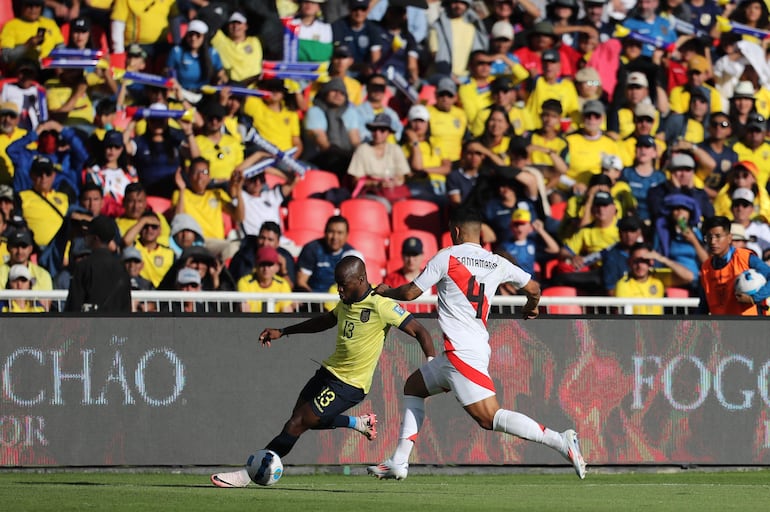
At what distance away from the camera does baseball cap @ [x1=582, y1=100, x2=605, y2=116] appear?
60.0 feet

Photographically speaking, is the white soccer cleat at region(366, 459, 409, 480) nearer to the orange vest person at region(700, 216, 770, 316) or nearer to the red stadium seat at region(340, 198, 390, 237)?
the orange vest person at region(700, 216, 770, 316)

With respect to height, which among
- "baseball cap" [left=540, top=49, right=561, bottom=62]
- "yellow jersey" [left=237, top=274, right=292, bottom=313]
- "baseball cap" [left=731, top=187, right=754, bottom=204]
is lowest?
"yellow jersey" [left=237, top=274, right=292, bottom=313]

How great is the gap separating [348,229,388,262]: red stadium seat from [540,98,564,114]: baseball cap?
297 centimetres

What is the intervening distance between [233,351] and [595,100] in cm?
748

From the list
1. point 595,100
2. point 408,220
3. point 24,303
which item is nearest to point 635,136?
point 595,100

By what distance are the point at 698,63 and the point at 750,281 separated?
287 inches

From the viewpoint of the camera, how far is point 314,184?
1750 centimetres

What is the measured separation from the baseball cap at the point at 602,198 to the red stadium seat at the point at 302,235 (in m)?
3.23

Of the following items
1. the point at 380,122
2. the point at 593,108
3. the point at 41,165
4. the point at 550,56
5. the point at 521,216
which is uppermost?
the point at 550,56

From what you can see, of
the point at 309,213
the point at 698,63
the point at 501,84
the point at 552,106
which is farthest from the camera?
the point at 698,63

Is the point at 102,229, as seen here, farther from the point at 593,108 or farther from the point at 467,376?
the point at 593,108

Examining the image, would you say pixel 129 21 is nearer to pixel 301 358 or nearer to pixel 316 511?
pixel 301 358

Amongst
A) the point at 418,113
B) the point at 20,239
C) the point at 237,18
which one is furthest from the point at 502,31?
the point at 20,239

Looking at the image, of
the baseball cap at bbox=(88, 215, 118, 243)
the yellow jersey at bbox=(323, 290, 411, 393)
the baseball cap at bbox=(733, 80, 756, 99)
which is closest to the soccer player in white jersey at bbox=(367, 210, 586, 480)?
the yellow jersey at bbox=(323, 290, 411, 393)
